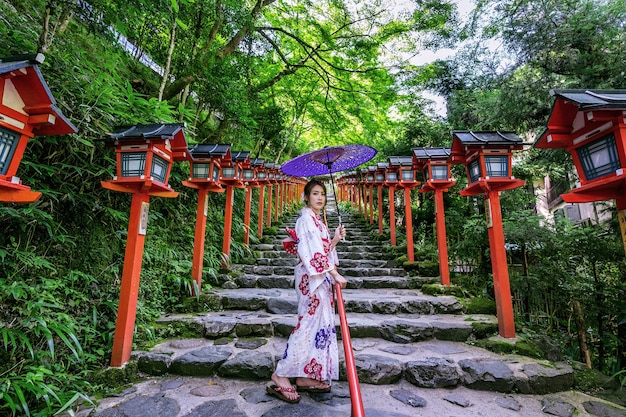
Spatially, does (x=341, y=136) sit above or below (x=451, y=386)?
above

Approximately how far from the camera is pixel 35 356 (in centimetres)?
251

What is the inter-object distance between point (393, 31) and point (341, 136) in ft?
22.6

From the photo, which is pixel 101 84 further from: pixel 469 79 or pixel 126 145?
pixel 469 79

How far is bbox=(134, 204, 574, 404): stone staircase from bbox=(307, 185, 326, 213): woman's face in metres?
1.79

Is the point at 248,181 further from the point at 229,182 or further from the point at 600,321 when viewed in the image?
the point at 600,321

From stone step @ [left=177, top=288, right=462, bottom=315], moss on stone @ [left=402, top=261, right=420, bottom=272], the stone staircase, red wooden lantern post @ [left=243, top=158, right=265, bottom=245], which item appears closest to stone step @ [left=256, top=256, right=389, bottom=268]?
moss on stone @ [left=402, top=261, right=420, bottom=272]

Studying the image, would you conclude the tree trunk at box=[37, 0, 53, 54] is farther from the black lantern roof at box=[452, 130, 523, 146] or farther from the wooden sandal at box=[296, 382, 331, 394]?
the black lantern roof at box=[452, 130, 523, 146]

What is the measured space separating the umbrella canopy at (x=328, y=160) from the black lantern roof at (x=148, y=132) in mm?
1317

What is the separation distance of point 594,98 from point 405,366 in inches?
121

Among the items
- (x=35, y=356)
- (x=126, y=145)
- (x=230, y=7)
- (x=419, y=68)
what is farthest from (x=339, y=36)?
(x=35, y=356)

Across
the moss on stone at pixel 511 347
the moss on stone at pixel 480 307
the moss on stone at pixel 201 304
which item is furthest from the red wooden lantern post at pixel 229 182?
the moss on stone at pixel 511 347

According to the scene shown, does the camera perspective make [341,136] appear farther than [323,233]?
Yes

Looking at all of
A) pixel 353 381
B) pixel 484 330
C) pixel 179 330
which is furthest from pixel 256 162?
pixel 353 381

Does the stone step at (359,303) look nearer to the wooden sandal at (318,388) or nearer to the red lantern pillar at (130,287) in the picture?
the red lantern pillar at (130,287)
